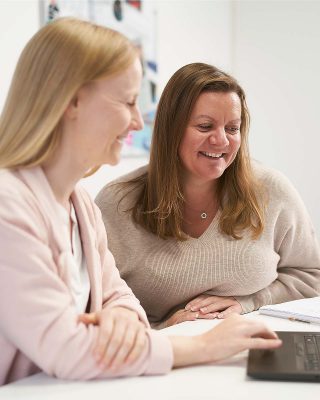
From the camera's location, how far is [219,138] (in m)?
1.90

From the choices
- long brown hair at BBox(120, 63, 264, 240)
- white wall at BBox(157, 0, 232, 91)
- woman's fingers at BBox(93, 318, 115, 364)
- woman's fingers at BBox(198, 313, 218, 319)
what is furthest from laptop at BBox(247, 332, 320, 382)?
white wall at BBox(157, 0, 232, 91)

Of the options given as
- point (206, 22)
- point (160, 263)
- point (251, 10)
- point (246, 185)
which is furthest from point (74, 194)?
point (251, 10)

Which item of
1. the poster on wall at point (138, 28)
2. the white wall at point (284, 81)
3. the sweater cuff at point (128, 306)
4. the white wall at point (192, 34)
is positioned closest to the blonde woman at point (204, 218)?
the sweater cuff at point (128, 306)

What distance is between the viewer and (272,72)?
412 cm

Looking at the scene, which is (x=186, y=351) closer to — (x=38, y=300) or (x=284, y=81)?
(x=38, y=300)

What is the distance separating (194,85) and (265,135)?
7.75 feet

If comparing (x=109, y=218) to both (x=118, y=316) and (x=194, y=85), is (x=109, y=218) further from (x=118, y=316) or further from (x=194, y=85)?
(x=118, y=316)

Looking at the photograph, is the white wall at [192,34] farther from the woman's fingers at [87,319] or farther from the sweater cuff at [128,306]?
the woman's fingers at [87,319]

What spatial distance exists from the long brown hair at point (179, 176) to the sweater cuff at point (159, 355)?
819 millimetres

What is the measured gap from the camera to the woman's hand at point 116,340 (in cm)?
105

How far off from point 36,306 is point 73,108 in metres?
0.35

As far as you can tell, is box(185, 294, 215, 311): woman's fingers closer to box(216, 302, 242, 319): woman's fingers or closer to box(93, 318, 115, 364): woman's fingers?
box(216, 302, 242, 319): woman's fingers

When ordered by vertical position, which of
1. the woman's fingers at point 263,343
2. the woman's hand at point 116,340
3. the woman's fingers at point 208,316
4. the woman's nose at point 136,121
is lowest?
the woman's fingers at point 208,316

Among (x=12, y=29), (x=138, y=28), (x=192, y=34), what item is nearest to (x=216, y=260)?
(x=12, y=29)
